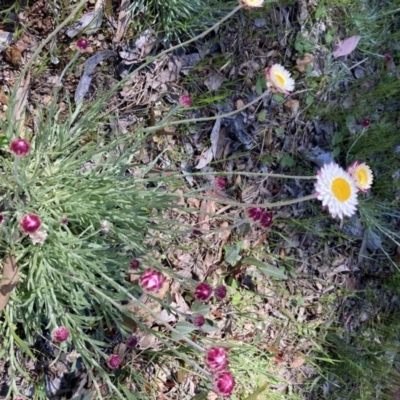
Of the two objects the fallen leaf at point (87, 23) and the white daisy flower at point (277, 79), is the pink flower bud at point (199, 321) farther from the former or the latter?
the fallen leaf at point (87, 23)

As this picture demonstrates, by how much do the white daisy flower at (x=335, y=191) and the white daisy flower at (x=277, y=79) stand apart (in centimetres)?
32

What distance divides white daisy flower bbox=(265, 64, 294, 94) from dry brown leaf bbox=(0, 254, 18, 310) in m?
1.09

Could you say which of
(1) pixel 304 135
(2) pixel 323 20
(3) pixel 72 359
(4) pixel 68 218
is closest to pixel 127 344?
(3) pixel 72 359

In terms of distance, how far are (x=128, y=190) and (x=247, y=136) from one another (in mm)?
976

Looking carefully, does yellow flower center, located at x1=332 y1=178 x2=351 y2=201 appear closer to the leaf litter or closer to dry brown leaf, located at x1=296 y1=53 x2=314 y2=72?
the leaf litter

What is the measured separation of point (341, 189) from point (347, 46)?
1479 mm

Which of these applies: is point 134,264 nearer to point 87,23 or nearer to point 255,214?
point 255,214

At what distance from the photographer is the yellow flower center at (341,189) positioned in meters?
1.73

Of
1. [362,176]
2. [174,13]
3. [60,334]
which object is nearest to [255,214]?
[362,176]

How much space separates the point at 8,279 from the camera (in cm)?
185

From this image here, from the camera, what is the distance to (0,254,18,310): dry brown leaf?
1840 mm

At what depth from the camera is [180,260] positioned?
249 centimetres

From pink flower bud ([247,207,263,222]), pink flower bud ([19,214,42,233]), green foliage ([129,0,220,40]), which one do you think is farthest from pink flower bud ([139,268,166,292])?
green foliage ([129,0,220,40])

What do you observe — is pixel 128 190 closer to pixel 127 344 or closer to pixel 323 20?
pixel 127 344
